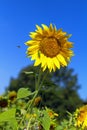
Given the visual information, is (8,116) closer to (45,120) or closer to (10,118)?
(10,118)

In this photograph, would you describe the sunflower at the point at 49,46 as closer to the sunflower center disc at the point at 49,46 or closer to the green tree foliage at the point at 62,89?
the sunflower center disc at the point at 49,46

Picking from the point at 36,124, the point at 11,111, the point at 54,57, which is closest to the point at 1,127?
the point at 36,124

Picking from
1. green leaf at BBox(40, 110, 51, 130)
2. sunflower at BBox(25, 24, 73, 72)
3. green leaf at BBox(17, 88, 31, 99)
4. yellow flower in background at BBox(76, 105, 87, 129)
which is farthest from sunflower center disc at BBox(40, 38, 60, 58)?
yellow flower in background at BBox(76, 105, 87, 129)

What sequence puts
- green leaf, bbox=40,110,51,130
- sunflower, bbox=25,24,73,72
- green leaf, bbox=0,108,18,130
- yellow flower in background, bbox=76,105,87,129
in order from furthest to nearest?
yellow flower in background, bbox=76,105,87,129, sunflower, bbox=25,24,73,72, green leaf, bbox=40,110,51,130, green leaf, bbox=0,108,18,130


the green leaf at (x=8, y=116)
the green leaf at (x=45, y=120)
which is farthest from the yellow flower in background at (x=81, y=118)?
the green leaf at (x=8, y=116)

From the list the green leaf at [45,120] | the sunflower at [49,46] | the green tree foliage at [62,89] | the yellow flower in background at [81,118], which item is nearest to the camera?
the green leaf at [45,120]

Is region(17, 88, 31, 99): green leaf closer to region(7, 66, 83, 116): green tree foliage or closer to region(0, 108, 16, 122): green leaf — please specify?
region(0, 108, 16, 122): green leaf

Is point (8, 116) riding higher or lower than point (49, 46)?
lower

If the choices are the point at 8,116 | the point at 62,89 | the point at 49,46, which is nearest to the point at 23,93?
the point at 8,116
